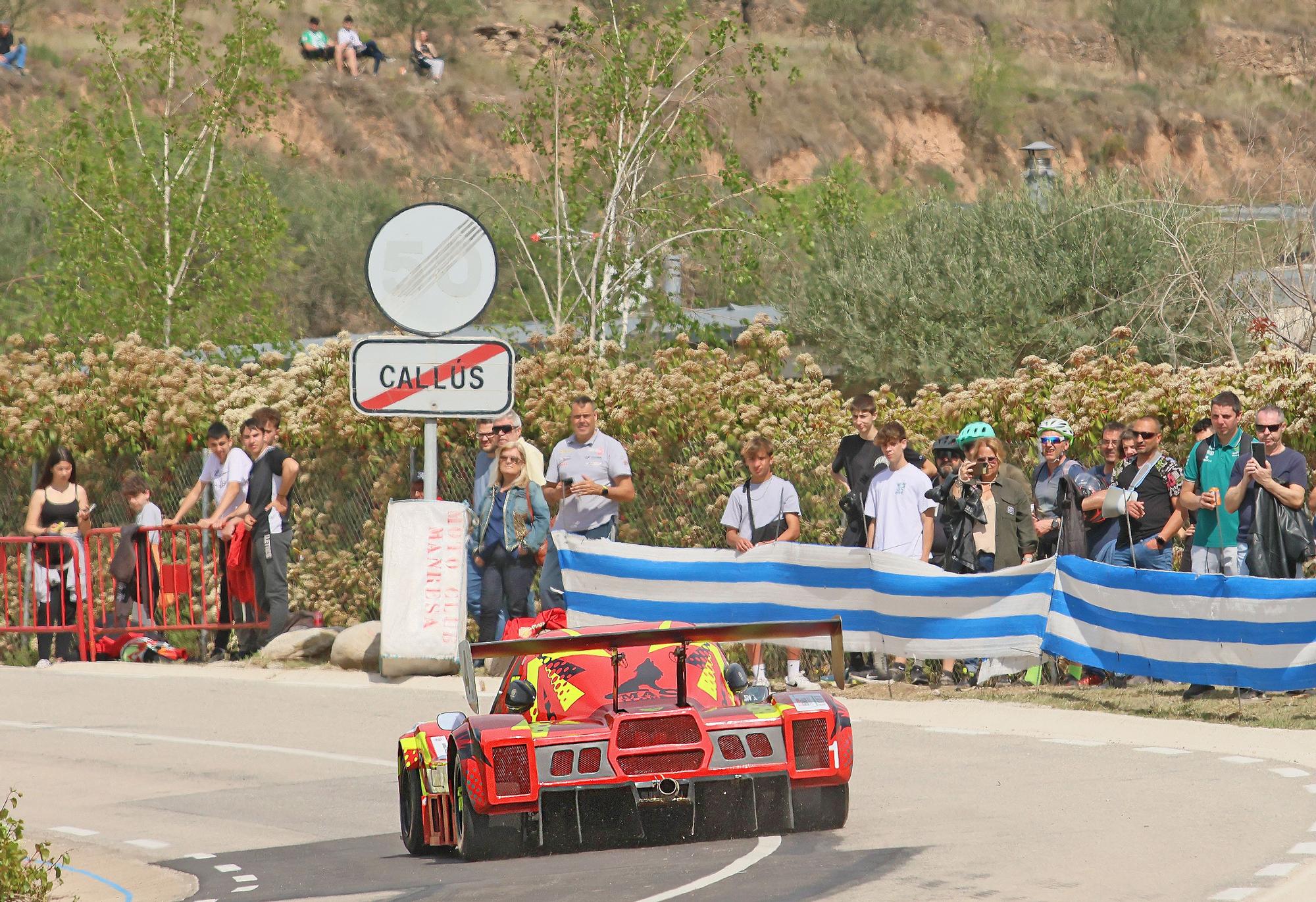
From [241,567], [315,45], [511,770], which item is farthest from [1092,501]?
[315,45]

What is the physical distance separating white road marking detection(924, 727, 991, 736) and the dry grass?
1.10 meters

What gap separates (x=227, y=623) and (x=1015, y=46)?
3511 inches

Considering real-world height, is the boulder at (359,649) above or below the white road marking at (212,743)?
above

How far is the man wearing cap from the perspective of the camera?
248 ft

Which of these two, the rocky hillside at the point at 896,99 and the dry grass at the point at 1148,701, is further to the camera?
the rocky hillside at the point at 896,99

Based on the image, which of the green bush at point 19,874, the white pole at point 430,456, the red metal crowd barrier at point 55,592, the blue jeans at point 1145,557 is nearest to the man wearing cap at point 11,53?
the red metal crowd barrier at point 55,592

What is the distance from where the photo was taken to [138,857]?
10.1m

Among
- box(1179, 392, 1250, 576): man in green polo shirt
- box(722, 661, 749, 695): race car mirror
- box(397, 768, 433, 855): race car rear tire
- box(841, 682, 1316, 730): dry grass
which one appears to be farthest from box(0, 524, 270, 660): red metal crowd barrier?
box(722, 661, 749, 695): race car mirror

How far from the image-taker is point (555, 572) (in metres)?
16.7

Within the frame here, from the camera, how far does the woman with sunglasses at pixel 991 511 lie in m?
14.7

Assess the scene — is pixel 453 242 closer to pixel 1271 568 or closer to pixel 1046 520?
pixel 1046 520

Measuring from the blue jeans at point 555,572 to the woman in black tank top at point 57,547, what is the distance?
5.01m

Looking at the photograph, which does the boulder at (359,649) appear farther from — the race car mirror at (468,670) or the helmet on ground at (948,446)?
the race car mirror at (468,670)

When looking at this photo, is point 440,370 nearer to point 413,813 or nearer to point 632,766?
point 413,813
